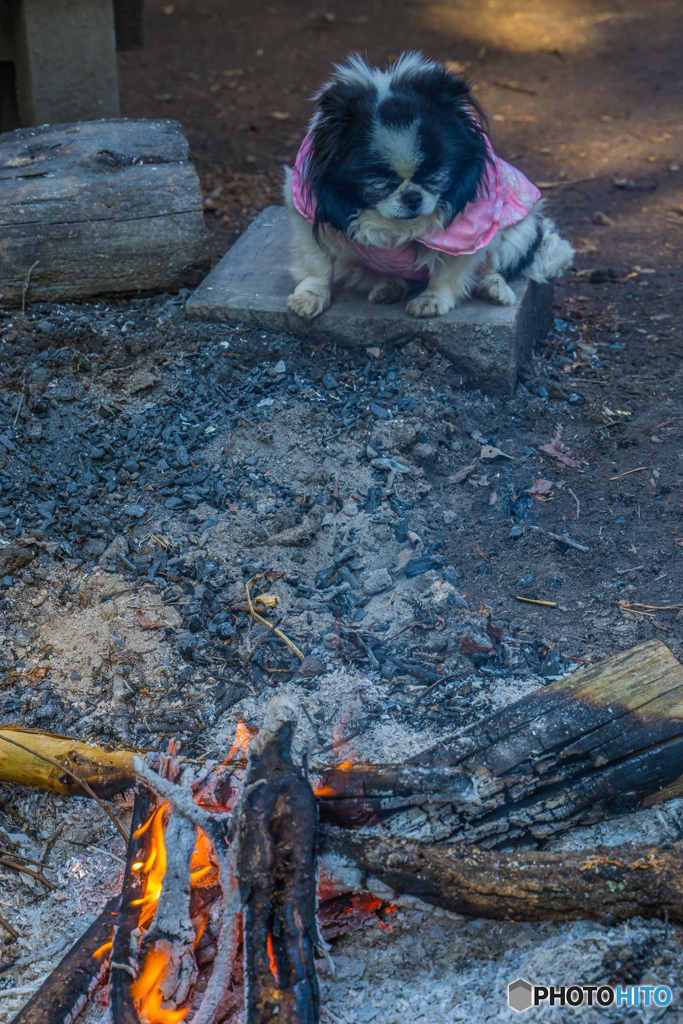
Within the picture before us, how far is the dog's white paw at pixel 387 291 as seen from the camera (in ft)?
12.5

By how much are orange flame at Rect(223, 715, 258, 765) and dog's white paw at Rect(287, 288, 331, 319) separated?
2062 mm

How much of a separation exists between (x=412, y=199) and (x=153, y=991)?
2.67 meters

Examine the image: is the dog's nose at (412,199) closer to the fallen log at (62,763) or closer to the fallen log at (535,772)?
the fallen log at (535,772)

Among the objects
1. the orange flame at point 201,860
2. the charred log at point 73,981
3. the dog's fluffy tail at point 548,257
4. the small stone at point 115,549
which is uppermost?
the dog's fluffy tail at point 548,257

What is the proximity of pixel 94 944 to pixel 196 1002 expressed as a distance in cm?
26

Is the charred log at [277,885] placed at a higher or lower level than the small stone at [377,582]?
higher

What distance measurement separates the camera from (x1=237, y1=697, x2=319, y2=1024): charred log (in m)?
1.64

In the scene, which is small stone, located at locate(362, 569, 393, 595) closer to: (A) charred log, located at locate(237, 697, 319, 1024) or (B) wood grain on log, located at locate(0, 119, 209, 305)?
(A) charred log, located at locate(237, 697, 319, 1024)

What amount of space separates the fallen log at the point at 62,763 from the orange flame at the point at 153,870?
0.21 meters

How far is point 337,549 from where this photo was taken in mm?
2842

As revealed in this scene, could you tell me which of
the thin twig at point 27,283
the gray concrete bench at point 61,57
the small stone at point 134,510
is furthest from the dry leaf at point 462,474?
the gray concrete bench at point 61,57

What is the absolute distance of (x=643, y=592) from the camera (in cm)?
274

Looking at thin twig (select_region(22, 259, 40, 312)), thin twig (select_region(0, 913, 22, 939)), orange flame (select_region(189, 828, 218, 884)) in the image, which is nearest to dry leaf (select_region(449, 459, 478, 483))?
orange flame (select_region(189, 828, 218, 884))

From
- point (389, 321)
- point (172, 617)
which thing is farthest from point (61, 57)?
point (172, 617)
